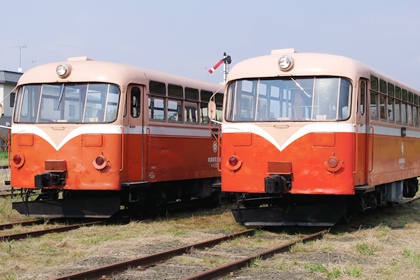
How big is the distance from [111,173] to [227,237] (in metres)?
2.82

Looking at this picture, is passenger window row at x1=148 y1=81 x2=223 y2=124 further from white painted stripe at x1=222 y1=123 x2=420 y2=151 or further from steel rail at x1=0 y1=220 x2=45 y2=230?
steel rail at x1=0 y1=220 x2=45 y2=230

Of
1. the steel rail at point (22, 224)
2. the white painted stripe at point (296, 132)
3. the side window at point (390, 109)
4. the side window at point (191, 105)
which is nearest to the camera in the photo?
the white painted stripe at point (296, 132)

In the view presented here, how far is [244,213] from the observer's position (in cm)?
996

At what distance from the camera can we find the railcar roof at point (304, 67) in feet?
30.4

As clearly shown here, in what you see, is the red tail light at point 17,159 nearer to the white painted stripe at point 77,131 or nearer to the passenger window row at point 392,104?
the white painted stripe at point 77,131

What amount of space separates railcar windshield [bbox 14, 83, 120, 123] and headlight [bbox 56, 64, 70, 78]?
0.21 m

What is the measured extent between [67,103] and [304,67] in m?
4.74

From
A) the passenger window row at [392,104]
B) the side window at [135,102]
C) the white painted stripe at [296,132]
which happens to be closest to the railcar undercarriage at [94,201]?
the white painted stripe at [296,132]

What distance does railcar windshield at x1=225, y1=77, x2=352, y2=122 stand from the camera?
918 cm

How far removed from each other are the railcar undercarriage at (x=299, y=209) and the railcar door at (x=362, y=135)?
0.24m

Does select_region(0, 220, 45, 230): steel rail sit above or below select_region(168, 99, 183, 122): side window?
below

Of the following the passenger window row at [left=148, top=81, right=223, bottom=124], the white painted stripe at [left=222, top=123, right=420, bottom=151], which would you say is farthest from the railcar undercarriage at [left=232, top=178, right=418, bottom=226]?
the passenger window row at [left=148, top=81, right=223, bottom=124]

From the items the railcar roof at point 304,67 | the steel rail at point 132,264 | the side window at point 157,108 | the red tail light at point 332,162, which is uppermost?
the railcar roof at point 304,67

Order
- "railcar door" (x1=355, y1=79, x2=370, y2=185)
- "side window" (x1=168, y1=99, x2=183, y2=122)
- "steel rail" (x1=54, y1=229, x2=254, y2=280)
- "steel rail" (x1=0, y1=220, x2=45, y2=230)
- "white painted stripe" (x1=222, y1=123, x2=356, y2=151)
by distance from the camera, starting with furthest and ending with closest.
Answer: "side window" (x1=168, y1=99, x2=183, y2=122), "steel rail" (x1=0, y1=220, x2=45, y2=230), "railcar door" (x1=355, y1=79, x2=370, y2=185), "white painted stripe" (x1=222, y1=123, x2=356, y2=151), "steel rail" (x1=54, y1=229, x2=254, y2=280)
